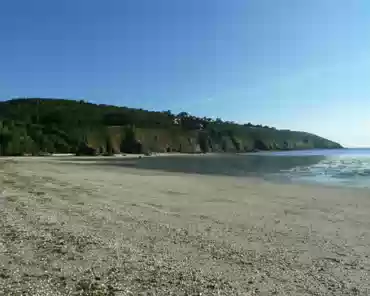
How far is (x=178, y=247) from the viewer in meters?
10.1

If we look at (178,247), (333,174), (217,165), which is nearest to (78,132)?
(217,165)

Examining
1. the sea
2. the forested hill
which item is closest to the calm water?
the sea

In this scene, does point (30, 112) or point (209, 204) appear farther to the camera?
point (30, 112)

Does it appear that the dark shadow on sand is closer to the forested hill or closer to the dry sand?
the dry sand

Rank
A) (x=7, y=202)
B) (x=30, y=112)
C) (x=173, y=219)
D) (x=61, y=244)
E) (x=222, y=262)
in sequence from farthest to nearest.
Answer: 1. (x=30, y=112)
2. (x=7, y=202)
3. (x=173, y=219)
4. (x=61, y=244)
5. (x=222, y=262)

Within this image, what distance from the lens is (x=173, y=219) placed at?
45.9 feet

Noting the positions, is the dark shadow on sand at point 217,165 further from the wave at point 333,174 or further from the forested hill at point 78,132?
the forested hill at point 78,132

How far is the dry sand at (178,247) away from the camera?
7.37 meters

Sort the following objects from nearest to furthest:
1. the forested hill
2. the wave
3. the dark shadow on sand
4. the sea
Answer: the wave
the sea
the dark shadow on sand
the forested hill

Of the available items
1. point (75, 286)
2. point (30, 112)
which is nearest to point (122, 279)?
point (75, 286)

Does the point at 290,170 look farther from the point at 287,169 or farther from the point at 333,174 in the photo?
the point at 333,174

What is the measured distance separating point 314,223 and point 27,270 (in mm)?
10311

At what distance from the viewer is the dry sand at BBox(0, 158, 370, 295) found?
7.37 metres

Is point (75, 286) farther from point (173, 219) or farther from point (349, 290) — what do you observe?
point (173, 219)
